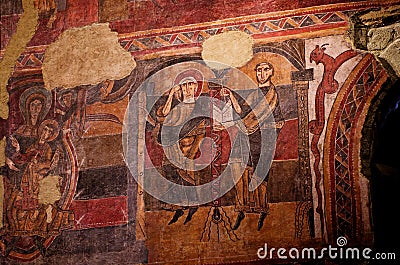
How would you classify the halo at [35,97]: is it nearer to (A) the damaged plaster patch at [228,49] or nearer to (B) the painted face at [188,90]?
(B) the painted face at [188,90]

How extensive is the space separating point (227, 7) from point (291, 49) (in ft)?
2.66

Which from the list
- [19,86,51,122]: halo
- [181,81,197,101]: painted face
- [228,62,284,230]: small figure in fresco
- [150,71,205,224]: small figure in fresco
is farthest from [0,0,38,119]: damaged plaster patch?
[228,62,284,230]: small figure in fresco

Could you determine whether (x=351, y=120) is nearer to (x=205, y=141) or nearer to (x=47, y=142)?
(x=205, y=141)

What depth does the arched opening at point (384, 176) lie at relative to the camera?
762 centimetres

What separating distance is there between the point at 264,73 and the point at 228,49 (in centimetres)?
44

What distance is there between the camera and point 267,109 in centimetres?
805

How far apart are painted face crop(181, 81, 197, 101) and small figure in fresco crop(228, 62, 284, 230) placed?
1.74ft

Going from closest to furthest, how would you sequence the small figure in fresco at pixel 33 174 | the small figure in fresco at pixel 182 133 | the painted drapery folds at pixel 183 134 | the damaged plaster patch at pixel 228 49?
the painted drapery folds at pixel 183 134, the small figure in fresco at pixel 182 133, the damaged plaster patch at pixel 228 49, the small figure in fresco at pixel 33 174

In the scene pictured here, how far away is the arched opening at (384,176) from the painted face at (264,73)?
1.04 metres

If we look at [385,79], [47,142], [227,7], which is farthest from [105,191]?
[385,79]

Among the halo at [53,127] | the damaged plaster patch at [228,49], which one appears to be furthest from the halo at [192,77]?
the halo at [53,127]

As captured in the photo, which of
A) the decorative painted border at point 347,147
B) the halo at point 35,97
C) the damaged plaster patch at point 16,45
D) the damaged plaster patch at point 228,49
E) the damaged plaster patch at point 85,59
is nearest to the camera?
the decorative painted border at point 347,147

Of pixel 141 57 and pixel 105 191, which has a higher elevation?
pixel 141 57

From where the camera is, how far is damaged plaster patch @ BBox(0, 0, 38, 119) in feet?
29.5
